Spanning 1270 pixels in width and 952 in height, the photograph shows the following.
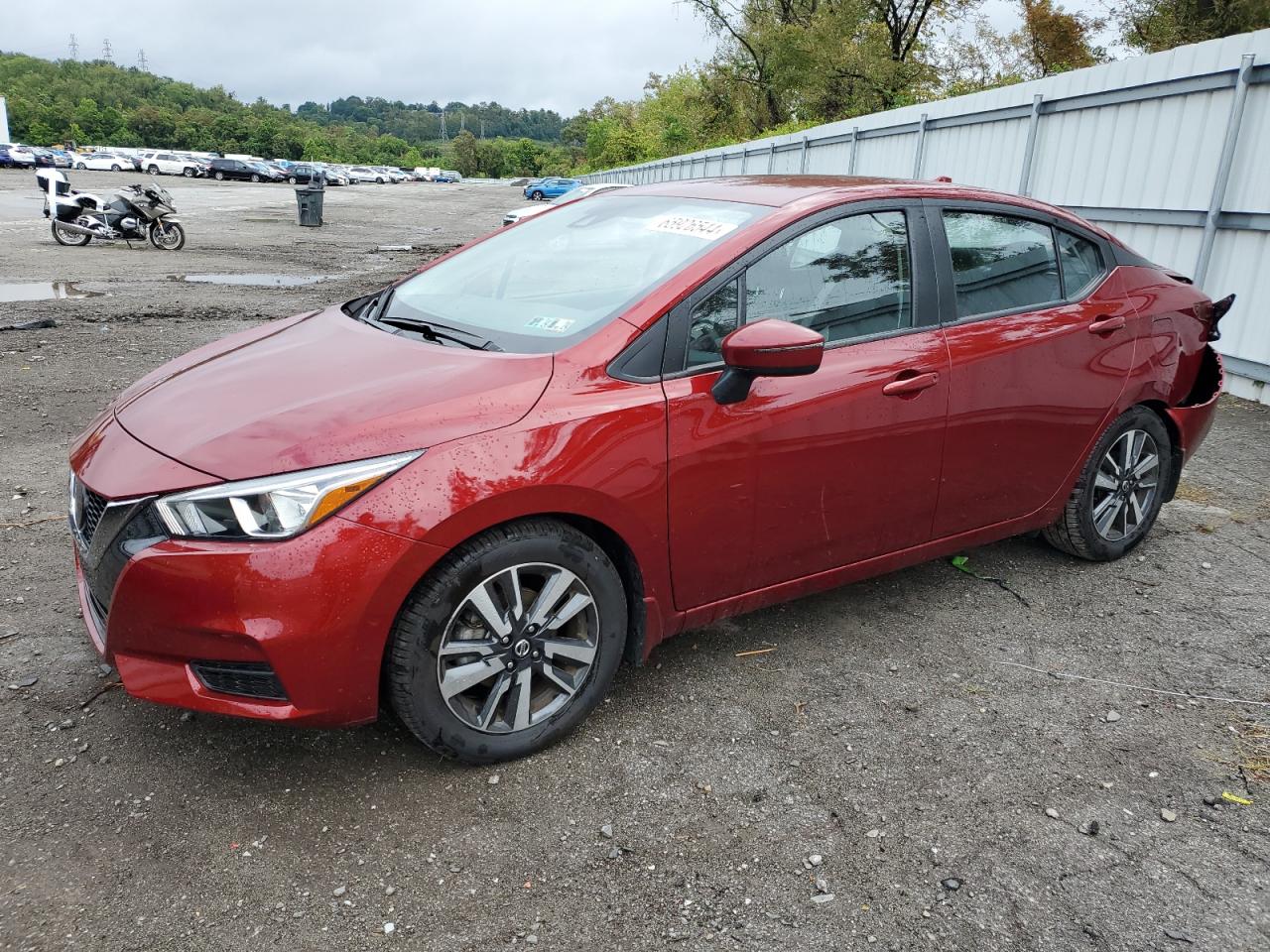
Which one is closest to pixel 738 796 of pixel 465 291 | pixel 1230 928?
pixel 1230 928

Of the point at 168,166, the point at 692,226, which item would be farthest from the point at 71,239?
the point at 168,166

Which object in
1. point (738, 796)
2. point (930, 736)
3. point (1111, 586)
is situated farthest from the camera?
point (1111, 586)

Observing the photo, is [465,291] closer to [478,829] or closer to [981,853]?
[478,829]

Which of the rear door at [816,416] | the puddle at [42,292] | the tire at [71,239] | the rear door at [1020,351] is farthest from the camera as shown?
the tire at [71,239]

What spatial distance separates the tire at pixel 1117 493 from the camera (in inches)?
162

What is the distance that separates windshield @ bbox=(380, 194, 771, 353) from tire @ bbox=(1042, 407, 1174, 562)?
6.57 feet

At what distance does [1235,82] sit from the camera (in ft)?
24.2

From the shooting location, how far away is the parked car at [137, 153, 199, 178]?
6262 centimetres

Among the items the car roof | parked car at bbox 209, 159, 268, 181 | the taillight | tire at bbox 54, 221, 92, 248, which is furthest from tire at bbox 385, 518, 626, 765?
parked car at bbox 209, 159, 268, 181

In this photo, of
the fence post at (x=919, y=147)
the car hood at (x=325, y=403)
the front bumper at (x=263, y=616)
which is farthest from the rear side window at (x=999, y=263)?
the fence post at (x=919, y=147)

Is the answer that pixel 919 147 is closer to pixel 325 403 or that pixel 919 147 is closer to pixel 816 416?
pixel 816 416

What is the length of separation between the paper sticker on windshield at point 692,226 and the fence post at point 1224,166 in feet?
20.4

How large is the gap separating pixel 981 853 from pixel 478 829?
1.32 meters

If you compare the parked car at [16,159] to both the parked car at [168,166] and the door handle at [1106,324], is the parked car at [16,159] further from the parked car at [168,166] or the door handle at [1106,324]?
the door handle at [1106,324]
